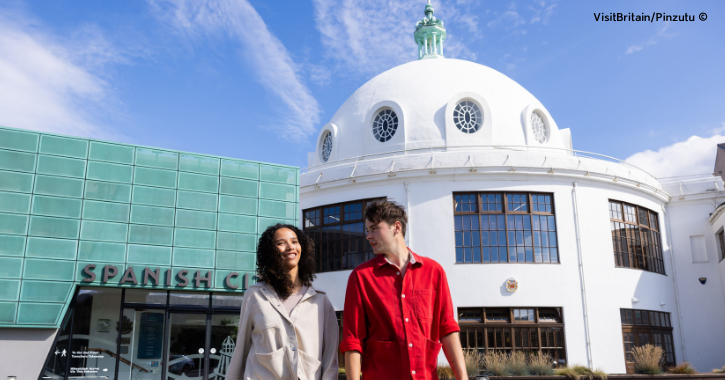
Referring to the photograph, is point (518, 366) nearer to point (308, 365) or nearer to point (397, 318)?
point (308, 365)

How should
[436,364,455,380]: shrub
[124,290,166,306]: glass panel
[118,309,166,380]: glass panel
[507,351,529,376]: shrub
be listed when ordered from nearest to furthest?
[436,364,455,380]: shrub, [118,309,166,380]: glass panel, [124,290,166,306]: glass panel, [507,351,529,376]: shrub

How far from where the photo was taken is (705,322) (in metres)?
22.5

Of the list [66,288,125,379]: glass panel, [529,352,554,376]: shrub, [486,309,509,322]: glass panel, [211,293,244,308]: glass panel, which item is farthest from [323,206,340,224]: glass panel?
[529,352,554,376]: shrub

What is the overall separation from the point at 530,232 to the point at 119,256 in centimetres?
1325

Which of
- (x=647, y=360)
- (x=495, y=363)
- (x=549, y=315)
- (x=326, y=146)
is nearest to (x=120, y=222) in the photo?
(x=495, y=363)

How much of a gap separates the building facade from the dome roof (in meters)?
7.12

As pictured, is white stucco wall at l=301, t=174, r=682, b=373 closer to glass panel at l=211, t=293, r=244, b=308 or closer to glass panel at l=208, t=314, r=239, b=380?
glass panel at l=211, t=293, r=244, b=308

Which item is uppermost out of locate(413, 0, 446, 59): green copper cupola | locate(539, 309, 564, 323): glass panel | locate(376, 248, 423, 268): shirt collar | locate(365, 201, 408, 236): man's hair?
locate(413, 0, 446, 59): green copper cupola

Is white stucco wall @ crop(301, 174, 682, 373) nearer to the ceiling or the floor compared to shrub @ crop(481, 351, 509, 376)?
nearer to the ceiling

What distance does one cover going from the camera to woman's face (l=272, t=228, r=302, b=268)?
4586 millimetres

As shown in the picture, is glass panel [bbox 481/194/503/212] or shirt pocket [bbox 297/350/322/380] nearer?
shirt pocket [bbox 297/350/322/380]

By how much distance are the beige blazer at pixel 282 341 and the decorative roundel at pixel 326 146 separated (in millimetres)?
22789

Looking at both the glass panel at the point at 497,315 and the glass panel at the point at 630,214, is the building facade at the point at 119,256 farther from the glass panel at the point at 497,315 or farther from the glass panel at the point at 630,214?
the glass panel at the point at 630,214

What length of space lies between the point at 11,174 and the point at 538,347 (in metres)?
16.7
